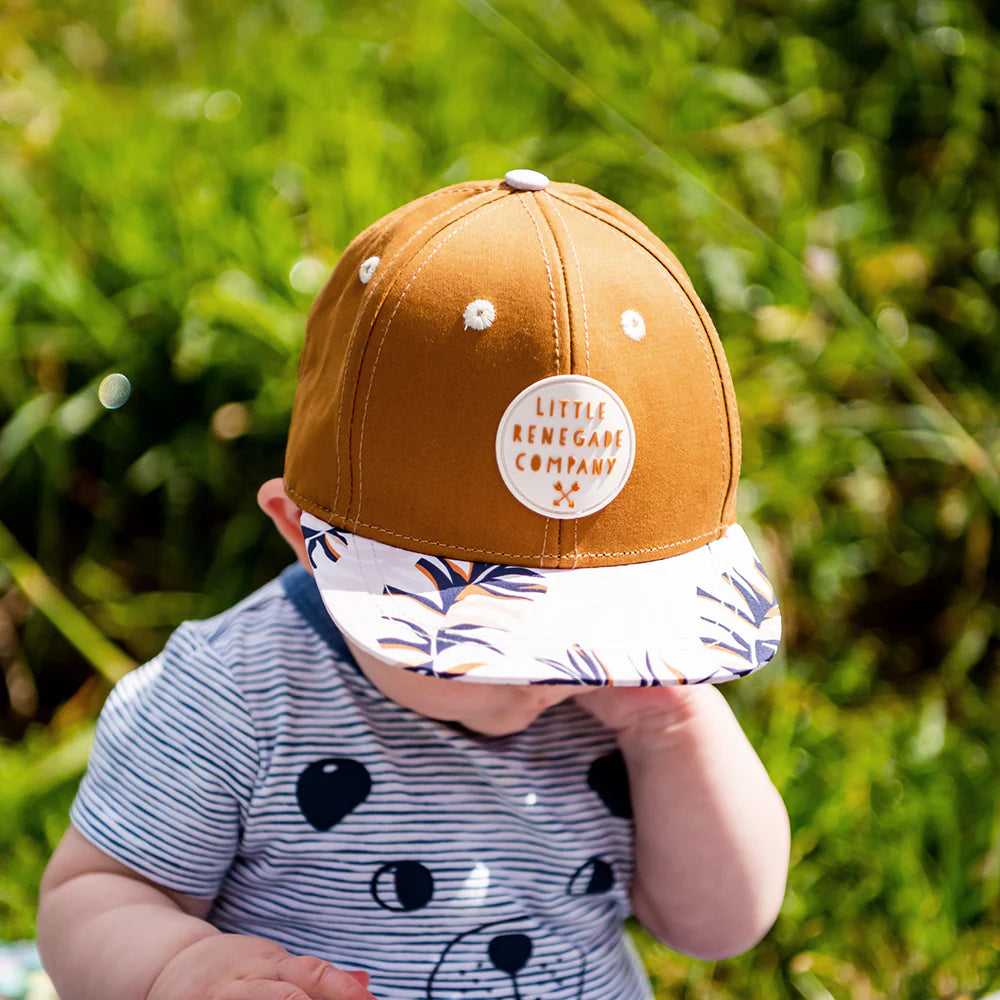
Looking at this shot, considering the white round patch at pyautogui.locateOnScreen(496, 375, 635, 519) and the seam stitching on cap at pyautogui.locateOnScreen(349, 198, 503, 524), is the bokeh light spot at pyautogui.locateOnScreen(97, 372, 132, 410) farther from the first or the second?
the white round patch at pyautogui.locateOnScreen(496, 375, 635, 519)

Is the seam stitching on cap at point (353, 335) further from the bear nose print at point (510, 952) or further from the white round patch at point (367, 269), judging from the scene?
the bear nose print at point (510, 952)

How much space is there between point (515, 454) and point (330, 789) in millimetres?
468

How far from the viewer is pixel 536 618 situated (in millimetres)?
985

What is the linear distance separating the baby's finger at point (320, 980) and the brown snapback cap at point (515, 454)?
1.12 feet

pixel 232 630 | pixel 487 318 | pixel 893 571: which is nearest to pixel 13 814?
pixel 232 630

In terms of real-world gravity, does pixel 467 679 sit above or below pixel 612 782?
above

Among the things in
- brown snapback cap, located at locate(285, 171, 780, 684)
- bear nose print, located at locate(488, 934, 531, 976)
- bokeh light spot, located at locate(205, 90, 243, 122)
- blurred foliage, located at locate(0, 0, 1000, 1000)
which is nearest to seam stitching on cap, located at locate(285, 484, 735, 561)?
brown snapback cap, located at locate(285, 171, 780, 684)

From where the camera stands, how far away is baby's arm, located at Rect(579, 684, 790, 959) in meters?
1.30

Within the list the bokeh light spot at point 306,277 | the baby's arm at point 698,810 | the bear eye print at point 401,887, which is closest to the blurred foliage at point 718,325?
the bokeh light spot at point 306,277

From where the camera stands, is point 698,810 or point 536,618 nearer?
point 536,618

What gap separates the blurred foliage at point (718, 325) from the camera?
179 cm

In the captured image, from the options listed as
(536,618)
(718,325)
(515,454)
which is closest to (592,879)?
(536,618)

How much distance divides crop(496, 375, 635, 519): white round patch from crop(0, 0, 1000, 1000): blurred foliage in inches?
38.2

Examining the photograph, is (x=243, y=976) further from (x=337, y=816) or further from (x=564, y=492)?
(x=564, y=492)
